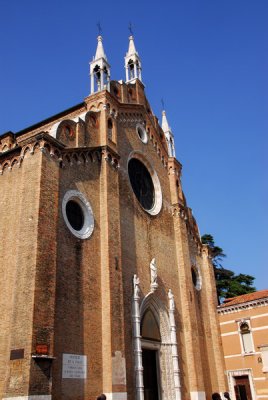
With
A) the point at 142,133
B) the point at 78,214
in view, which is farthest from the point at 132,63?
the point at 78,214

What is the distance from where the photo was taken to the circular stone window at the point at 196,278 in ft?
70.2

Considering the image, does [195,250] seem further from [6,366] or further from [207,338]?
[6,366]

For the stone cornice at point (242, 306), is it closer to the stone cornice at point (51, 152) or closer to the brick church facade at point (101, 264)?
the brick church facade at point (101, 264)

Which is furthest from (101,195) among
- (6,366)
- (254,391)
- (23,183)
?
(254,391)

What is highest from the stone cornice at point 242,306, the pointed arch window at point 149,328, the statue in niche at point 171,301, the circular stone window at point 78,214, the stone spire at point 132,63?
the stone spire at point 132,63

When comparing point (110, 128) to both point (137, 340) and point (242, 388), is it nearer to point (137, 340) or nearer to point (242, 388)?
point (137, 340)

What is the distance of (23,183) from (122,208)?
4.99m

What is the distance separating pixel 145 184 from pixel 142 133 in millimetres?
2573

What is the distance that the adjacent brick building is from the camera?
20.1 meters

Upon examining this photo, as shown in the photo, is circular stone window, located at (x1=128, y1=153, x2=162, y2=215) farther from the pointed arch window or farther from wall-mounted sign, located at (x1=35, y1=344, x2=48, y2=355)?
wall-mounted sign, located at (x1=35, y1=344, x2=48, y2=355)

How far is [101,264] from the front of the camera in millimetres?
13742

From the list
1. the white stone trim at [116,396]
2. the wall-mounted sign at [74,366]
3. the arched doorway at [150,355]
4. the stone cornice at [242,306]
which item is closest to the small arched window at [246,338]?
the stone cornice at [242,306]

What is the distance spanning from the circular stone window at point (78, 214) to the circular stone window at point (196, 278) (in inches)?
361

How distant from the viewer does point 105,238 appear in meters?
14.0
